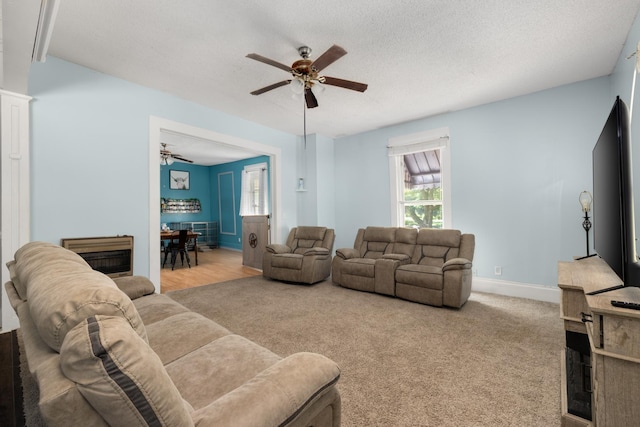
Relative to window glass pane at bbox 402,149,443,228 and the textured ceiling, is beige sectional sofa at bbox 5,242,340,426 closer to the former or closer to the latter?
the textured ceiling

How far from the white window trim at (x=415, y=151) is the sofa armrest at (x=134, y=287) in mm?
3864

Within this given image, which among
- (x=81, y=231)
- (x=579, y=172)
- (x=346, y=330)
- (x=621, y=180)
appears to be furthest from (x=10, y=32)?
(x=579, y=172)

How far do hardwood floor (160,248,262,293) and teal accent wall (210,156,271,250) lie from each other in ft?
5.32

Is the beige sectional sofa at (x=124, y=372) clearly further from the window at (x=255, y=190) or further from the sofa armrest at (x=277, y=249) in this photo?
the window at (x=255, y=190)

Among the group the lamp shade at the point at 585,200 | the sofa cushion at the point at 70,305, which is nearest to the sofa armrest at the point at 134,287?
the sofa cushion at the point at 70,305

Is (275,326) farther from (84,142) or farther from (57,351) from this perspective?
(84,142)

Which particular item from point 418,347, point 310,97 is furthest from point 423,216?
point 310,97

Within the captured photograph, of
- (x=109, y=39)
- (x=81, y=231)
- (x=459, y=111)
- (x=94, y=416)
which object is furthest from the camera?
(x=459, y=111)

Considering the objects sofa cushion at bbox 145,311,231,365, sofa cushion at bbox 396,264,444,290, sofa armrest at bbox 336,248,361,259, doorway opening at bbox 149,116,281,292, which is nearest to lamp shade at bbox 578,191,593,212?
sofa cushion at bbox 396,264,444,290

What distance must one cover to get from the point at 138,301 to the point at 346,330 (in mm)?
1782

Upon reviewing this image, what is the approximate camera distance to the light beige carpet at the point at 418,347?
5.38ft

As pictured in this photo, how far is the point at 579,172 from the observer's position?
3438mm

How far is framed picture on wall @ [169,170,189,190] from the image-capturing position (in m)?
8.52

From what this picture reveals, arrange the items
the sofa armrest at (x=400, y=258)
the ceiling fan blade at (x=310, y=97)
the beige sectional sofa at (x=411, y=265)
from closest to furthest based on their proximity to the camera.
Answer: the ceiling fan blade at (x=310, y=97), the beige sectional sofa at (x=411, y=265), the sofa armrest at (x=400, y=258)
